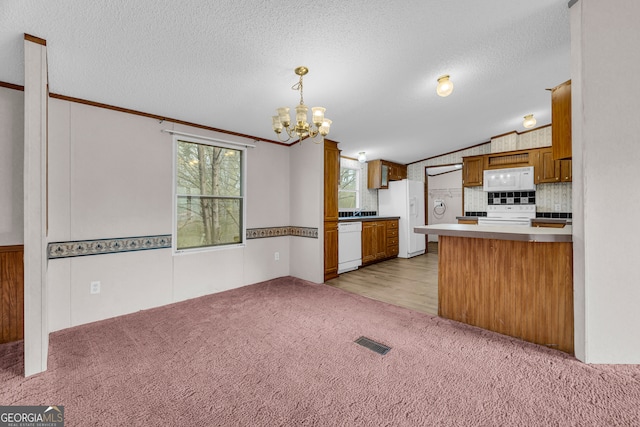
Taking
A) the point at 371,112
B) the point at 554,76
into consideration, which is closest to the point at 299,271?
the point at 371,112

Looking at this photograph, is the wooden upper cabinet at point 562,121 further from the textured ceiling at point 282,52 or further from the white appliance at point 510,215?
the white appliance at point 510,215

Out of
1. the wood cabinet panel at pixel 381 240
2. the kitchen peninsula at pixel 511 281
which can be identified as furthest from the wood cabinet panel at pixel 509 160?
the kitchen peninsula at pixel 511 281

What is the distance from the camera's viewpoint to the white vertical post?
5.85ft

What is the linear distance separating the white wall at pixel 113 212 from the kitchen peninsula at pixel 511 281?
111 inches

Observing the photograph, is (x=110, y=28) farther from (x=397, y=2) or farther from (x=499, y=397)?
(x=499, y=397)

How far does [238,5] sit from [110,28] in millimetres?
862

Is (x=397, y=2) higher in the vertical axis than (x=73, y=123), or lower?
higher

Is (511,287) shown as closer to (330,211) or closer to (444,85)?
(444,85)

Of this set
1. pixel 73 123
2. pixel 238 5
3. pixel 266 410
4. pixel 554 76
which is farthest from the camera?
pixel 554 76

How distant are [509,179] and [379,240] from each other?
2.60 metres

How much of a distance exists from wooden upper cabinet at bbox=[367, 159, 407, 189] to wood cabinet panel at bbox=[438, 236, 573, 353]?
337cm

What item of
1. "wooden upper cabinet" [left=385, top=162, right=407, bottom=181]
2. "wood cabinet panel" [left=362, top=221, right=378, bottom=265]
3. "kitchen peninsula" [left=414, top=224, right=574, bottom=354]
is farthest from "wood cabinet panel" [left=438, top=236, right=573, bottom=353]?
"wooden upper cabinet" [left=385, top=162, right=407, bottom=181]

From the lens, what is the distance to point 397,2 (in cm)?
171

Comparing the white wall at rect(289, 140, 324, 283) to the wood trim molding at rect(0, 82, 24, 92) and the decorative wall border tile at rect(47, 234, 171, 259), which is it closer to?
the decorative wall border tile at rect(47, 234, 171, 259)
